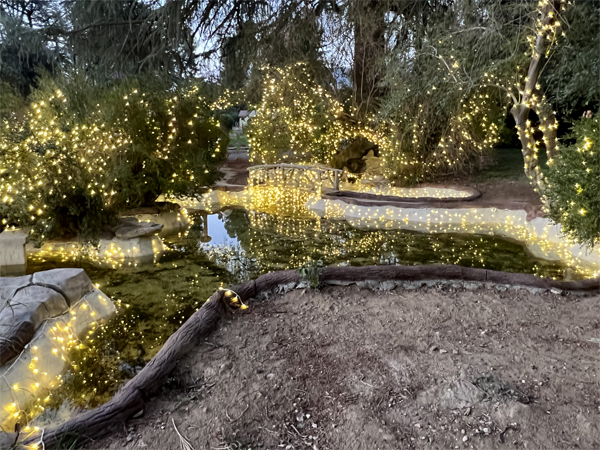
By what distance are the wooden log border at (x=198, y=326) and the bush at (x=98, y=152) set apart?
3.76 meters

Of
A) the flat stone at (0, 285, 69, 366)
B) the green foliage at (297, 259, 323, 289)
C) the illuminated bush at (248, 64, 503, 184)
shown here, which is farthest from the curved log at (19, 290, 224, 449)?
the illuminated bush at (248, 64, 503, 184)

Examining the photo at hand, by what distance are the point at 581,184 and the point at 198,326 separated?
4393mm

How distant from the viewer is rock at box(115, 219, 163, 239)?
7.29 m

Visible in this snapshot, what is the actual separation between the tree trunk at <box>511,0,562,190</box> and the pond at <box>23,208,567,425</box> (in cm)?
161

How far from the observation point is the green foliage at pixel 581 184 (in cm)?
478

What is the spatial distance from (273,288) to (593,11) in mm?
5792

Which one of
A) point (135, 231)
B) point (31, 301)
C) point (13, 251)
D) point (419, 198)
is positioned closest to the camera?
point (31, 301)

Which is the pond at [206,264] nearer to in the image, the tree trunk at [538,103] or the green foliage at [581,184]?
the green foliage at [581,184]

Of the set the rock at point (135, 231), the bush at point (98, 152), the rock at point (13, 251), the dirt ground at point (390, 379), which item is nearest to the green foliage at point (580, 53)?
the dirt ground at point (390, 379)

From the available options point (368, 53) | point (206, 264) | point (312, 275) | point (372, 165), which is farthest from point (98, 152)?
point (372, 165)

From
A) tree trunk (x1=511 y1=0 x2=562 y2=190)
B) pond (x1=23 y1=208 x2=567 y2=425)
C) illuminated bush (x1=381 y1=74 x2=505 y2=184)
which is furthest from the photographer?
illuminated bush (x1=381 y1=74 x2=505 y2=184)

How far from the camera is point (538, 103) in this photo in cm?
717

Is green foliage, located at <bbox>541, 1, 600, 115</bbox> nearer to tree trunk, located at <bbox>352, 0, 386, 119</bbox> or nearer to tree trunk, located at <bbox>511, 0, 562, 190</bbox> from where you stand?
tree trunk, located at <bbox>511, 0, 562, 190</bbox>

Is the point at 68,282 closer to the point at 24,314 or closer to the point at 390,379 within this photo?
the point at 24,314
